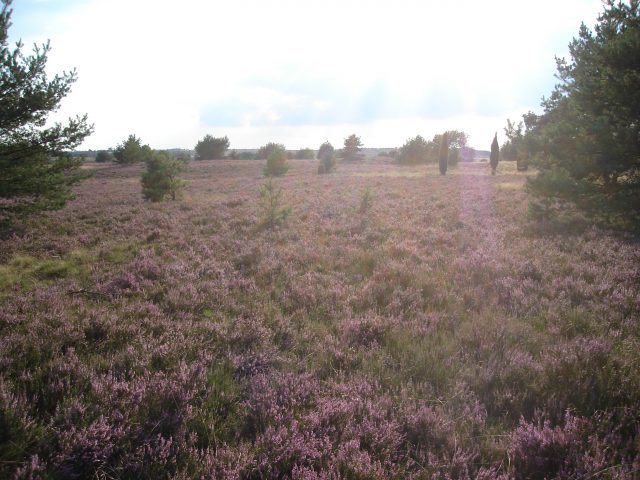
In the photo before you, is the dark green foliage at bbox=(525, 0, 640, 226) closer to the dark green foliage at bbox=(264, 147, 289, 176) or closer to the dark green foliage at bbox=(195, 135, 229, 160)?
the dark green foliage at bbox=(264, 147, 289, 176)

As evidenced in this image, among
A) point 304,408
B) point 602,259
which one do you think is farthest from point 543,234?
point 304,408

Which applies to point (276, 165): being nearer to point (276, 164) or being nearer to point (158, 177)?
point (276, 164)

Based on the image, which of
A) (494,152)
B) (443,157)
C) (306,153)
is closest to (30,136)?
(443,157)

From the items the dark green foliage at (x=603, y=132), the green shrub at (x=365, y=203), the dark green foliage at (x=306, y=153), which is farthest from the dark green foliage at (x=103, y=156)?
the dark green foliage at (x=603, y=132)

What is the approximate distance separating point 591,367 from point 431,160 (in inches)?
3552

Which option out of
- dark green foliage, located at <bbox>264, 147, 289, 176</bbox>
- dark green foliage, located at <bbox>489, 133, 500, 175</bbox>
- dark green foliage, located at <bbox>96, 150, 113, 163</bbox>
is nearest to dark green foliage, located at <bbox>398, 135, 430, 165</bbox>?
dark green foliage, located at <bbox>489, 133, 500, 175</bbox>

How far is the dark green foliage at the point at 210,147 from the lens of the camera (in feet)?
336

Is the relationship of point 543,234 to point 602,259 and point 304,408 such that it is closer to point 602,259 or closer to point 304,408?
point 602,259

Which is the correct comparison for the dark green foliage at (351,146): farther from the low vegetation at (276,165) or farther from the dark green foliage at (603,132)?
the dark green foliage at (603,132)

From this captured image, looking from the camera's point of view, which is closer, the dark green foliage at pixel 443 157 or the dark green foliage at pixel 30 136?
the dark green foliage at pixel 30 136

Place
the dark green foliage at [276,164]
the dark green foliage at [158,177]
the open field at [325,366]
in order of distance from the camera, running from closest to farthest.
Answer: the open field at [325,366]
the dark green foliage at [158,177]
the dark green foliage at [276,164]

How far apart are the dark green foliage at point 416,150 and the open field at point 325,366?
80.5 meters

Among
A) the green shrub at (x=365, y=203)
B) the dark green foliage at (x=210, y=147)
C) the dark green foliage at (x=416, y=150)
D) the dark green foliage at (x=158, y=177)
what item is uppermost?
the dark green foliage at (x=210, y=147)

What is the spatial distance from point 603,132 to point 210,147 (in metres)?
104
